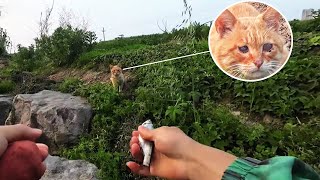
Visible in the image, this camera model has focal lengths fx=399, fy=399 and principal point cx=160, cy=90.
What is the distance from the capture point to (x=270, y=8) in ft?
8.45

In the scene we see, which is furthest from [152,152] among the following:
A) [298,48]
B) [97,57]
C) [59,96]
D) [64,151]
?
[97,57]

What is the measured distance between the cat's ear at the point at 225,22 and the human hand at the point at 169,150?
1617 mm

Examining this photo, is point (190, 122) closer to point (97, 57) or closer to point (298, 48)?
point (298, 48)

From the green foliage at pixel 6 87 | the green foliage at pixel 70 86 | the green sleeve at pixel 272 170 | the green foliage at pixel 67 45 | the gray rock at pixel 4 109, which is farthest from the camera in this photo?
the green foliage at pixel 67 45

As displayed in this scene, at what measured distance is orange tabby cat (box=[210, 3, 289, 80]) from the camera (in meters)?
2.54

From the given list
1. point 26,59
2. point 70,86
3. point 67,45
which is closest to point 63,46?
point 67,45

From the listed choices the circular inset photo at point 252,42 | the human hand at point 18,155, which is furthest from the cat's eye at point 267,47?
the human hand at point 18,155

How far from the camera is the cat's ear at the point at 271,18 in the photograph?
2547 mm

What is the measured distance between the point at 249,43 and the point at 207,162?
1779mm

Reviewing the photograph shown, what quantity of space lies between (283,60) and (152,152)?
1609 mm

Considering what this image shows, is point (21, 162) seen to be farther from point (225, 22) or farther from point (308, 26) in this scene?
point (308, 26)

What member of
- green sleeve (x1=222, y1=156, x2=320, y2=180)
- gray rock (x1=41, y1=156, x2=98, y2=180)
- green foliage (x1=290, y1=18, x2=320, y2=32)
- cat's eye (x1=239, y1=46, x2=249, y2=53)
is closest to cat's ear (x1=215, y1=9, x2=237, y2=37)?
cat's eye (x1=239, y1=46, x2=249, y2=53)

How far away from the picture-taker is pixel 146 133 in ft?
3.61

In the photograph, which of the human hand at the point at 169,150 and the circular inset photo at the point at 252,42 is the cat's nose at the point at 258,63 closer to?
the circular inset photo at the point at 252,42
